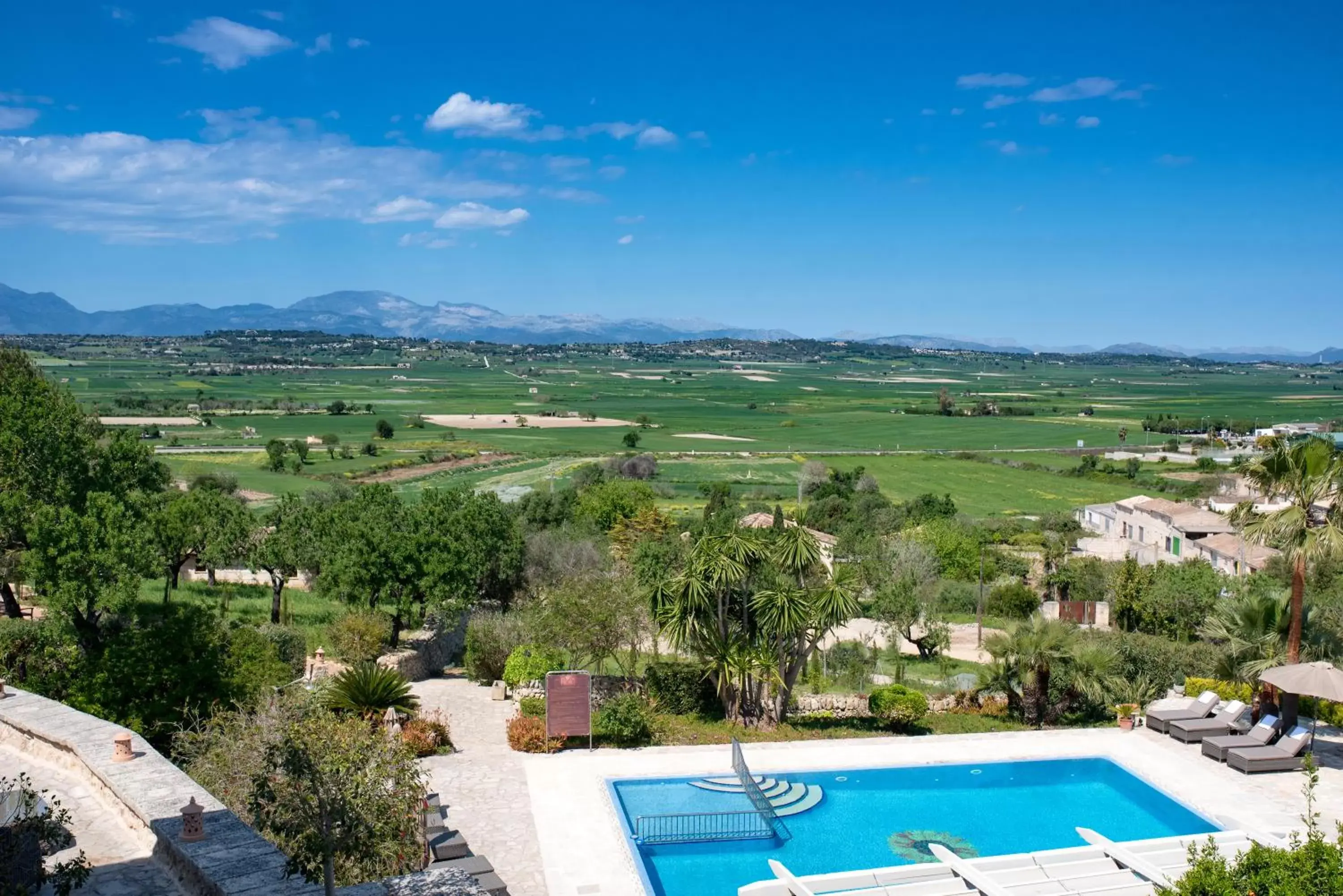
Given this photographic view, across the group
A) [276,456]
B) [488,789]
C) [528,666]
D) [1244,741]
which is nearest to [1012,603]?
[1244,741]

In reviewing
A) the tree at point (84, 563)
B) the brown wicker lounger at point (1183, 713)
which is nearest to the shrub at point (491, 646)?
the tree at point (84, 563)

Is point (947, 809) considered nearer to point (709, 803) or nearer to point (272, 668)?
point (709, 803)

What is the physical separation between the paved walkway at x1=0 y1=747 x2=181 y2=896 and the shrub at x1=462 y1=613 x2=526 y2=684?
10293 mm

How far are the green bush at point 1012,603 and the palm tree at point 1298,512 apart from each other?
788 inches

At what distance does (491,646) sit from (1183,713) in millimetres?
13245

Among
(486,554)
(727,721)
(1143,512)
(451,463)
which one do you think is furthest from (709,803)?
(451,463)

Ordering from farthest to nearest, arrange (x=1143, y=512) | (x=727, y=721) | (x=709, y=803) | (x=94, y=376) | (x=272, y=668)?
1. (x=94, y=376)
2. (x=1143, y=512)
3. (x=727, y=721)
4. (x=272, y=668)
5. (x=709, y=803)

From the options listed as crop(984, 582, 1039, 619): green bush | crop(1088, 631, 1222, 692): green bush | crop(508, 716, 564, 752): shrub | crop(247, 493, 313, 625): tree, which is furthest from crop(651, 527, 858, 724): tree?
crop(984, 582, 1039, 619): green bush

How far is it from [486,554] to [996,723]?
1412 centimetres

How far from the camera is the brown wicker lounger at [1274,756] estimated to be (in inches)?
659

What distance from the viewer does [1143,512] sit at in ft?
165

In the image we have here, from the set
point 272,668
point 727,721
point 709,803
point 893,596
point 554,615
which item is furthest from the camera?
point 893,596

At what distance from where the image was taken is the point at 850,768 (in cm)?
1692

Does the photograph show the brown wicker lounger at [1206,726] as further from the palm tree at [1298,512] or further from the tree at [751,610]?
the tree at [751,610]
